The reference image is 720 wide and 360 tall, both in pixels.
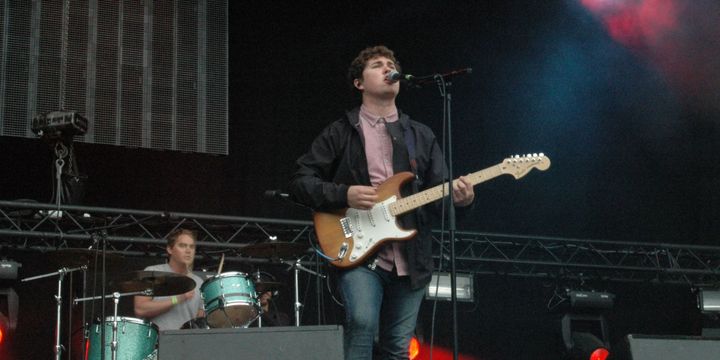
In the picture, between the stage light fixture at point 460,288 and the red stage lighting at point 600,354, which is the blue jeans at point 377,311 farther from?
the red stage lighting at point 600,354

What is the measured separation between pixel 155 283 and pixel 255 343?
3112 millimetres

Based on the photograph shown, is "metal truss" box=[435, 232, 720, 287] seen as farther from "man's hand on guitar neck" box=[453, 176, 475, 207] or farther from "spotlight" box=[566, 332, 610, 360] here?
"man's hand on guitar neck" box=[453, 176, 475, 207]

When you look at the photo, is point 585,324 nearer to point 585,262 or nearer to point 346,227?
point 585,262

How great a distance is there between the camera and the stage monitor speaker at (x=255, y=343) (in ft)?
12.1

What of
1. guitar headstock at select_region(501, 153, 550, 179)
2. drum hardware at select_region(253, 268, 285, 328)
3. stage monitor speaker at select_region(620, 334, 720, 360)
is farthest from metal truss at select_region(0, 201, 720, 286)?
stage monitor speaker at select_region(620, 334, 720, 360)

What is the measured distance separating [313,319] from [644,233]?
10.9ft

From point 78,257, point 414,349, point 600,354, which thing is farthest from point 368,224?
point 600,354

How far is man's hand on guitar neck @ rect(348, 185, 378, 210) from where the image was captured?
441 cm

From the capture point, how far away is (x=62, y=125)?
7520mm

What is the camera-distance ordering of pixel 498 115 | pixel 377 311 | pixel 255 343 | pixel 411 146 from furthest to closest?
1. pixel 498 115
2. pixel 411 146
3. pixel 377 311
4. pixel 255 343

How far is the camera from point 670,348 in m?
3.97

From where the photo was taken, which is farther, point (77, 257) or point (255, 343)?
point (77, 257)

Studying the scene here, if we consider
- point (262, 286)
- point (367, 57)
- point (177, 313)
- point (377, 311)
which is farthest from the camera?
point (262, 286)

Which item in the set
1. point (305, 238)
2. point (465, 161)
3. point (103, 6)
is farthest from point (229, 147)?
point (465, 161)
